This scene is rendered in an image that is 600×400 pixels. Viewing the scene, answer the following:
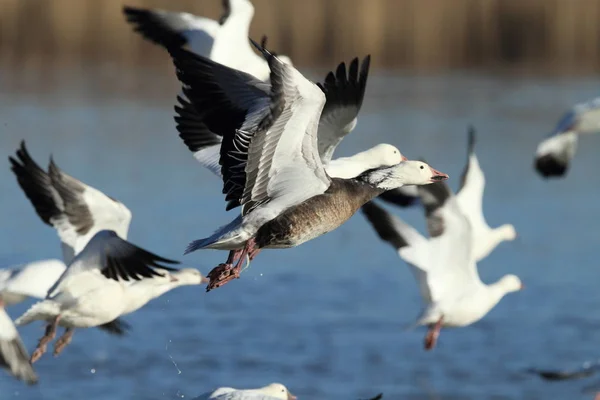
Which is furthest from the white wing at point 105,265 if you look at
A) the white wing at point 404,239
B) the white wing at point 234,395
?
the white wing at point 404,239

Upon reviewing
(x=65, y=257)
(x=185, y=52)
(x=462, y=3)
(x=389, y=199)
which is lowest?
(x=65, y=257)

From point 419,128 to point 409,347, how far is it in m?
7.79

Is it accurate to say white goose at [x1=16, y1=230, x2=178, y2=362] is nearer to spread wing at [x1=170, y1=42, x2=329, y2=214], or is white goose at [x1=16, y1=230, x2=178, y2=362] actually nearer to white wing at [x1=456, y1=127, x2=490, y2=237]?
spread wing at [x1=170, y1=42, x2=329, y2=214]

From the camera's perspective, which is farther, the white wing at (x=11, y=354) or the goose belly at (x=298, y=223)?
the white wing at (x=11, y=354)

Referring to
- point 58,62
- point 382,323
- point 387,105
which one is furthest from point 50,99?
point 382,323

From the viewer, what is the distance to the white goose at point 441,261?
26.0 feet

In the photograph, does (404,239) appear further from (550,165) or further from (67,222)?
(550,165)

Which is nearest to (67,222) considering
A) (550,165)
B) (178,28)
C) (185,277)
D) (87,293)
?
(87,293)

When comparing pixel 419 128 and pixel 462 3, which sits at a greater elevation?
pixel 462 3

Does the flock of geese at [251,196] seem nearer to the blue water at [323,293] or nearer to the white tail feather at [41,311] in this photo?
the white tail feather at [41,311]

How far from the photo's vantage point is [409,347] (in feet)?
30.3

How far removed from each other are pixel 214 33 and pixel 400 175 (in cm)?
353

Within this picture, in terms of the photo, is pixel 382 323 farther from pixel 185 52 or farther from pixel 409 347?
pixel 185 52

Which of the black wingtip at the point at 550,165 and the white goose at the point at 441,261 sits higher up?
the black wingtip at the point at 550,165
